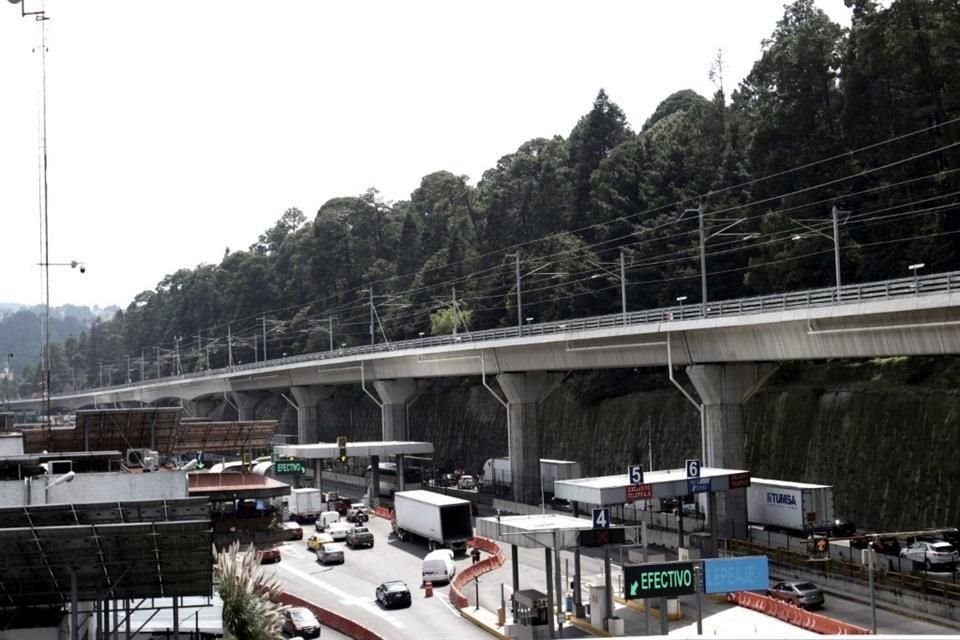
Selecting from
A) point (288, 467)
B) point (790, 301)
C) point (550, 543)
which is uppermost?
point (790, 301)

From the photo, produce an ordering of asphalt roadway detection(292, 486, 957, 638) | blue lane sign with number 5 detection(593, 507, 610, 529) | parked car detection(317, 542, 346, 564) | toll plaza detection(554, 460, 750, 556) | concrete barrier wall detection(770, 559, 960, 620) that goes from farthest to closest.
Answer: parked car detection(317, 542, 346, 564)
toll plaza detection(554, 460, 750, 556)
asphalt roadway detection(292, 486, 957, 638)
concrete barrier wall detection(770, 559, 960, 620)
blue lane sign with number 5 detection(593, 507, 610, 529)

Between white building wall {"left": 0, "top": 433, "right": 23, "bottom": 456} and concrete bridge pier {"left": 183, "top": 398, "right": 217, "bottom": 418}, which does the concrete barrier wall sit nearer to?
white building wall {"left": 0, "top": 433, "right": 23, "bottom": 456}

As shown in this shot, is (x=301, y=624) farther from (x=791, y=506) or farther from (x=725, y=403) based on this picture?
(x=725, y=403)

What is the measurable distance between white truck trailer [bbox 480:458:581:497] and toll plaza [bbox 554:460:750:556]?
2655 centimetres

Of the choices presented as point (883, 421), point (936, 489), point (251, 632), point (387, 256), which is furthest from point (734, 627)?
point (387, 256)

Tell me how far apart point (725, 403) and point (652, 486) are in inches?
649

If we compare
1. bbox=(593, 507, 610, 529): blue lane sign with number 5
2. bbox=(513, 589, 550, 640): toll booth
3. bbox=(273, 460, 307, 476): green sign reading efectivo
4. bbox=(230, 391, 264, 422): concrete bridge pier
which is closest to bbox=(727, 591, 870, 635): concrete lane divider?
bbox=(593, 507, 610, 529): blue lane sign with number 5

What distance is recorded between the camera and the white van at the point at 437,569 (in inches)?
2116

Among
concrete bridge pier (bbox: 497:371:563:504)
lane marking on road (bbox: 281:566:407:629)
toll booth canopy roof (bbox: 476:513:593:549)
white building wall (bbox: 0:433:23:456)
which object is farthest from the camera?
concrete bridge pier (bbox: 497:371:563:504)

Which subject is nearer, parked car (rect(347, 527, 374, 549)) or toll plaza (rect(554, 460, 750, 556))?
toll plaza (rect(554, 460, 750, 556))

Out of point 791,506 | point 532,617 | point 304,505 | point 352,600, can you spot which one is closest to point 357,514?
point 304,505

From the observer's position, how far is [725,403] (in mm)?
60719

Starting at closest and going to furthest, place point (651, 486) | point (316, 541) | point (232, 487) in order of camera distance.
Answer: point (651, 486), point (232, 487), point (316, 541)

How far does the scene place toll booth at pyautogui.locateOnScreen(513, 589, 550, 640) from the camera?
4081 centimetres
